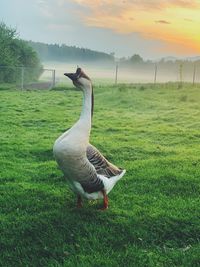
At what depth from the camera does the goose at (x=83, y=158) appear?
5860 mm

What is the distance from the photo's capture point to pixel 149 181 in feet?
26.2

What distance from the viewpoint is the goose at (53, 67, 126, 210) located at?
5.86 meters

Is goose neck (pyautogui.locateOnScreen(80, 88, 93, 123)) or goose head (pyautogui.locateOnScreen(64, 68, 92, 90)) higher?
goose head (pyautogui.locateOnScreen(64, 68, 92, 90))

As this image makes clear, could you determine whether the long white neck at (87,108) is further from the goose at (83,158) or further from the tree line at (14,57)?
the tree line at (14,57)

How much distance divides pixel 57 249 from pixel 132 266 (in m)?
0.93

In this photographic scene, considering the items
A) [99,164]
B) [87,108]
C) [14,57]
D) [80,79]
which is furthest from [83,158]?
[14,57]

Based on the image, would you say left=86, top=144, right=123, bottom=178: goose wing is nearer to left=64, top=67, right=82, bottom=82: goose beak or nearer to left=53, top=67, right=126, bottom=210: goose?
left=53, top=67, right=126, bottom=210: goose

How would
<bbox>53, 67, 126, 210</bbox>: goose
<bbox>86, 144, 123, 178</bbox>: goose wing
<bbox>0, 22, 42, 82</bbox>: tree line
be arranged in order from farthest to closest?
1. <bbox>0, 22, 42, 82</bbox>: tree line
2. <bbox>86, 144, 123, 178</bbox>: goose wing
3. <bbox>53, 67, 126, 210</bbox>: goose

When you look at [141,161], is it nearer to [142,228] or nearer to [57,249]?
[142,228]

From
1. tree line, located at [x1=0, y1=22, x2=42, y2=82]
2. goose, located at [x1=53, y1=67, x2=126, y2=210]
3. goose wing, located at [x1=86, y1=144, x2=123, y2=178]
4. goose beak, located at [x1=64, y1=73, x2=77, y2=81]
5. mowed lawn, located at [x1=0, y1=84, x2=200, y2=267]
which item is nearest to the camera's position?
mowed lawn, located at [x1=0, y1=84, x2=200, y2=267]

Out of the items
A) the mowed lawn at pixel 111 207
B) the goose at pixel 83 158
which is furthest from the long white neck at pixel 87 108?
the mowed lawn at pixel 111 207

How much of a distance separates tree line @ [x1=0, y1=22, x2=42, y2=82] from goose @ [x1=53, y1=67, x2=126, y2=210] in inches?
1127

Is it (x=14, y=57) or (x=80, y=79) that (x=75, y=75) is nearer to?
(x=80, y=79)

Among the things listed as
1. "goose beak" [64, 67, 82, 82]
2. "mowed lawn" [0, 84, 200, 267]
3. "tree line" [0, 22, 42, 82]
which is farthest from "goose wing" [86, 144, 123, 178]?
"tree line" [0, 22, 42, 82]
